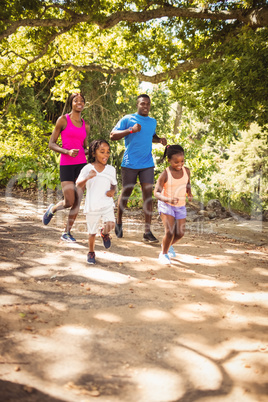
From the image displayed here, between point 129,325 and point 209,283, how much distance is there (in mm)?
1475

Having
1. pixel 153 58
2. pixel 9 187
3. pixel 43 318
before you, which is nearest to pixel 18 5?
pixel 153 58

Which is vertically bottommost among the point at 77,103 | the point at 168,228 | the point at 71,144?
the point at 168,228

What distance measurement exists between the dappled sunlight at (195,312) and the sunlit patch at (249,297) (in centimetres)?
37

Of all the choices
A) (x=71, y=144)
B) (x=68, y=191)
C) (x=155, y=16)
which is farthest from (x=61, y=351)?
(x=155, y=16)

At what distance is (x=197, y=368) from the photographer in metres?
2.32

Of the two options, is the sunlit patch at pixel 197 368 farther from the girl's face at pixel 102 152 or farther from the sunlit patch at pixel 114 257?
the girl's face at pixel 102 152

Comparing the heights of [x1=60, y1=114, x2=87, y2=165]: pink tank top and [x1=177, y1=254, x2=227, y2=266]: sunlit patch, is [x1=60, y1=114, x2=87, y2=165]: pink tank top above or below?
above

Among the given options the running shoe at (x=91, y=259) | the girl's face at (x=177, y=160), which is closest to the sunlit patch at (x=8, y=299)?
the running shoe at (x=91, y=259)

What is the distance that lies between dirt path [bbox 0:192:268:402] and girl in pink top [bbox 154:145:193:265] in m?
0.40

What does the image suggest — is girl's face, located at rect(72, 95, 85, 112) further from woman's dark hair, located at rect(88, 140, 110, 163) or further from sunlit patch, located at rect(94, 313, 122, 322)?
sunlit patch, located at rect(94, 313, 122, 322)

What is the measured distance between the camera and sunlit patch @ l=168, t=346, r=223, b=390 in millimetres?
2176

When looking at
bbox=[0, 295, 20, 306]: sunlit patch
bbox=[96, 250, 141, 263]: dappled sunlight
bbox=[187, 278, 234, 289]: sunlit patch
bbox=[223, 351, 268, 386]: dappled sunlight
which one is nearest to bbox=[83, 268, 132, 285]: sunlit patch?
bbox=[96, 250, 141, 263]: dappled sunlight

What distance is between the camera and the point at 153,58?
984cm

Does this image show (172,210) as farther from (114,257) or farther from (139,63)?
(139,63)
